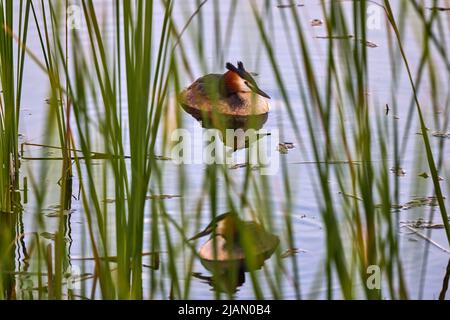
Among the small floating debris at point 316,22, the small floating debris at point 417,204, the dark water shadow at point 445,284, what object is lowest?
the dark water shadow at point 445,284

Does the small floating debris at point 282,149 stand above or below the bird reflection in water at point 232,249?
above

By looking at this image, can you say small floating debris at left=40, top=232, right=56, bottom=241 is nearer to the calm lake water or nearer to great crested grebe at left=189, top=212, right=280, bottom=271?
the calm lake water

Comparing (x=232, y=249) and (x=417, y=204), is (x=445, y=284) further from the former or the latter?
(x=232, y=249)

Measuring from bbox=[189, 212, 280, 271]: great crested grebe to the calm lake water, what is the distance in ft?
0.31

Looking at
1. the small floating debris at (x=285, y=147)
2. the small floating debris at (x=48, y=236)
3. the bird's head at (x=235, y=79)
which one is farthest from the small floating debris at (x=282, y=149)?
the bird's head at (x=235, y=79)

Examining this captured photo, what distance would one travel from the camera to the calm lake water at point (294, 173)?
12.1 feet

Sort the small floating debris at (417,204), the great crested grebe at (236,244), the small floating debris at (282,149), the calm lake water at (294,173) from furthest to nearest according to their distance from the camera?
the small floating debris at (282,149), the small floating debris at (417,204), the calm lake water at (294,173), the great crested grebe at (236,244)

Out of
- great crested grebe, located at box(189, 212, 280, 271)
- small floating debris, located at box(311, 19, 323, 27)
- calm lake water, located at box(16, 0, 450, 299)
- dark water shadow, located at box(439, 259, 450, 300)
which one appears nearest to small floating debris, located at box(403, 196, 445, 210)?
calm lake water, located at box(16, 0, 450, 299)

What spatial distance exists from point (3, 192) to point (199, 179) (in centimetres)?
113

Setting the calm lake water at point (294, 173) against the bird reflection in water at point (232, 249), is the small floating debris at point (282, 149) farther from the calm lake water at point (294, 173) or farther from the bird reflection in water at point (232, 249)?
the bird reflection in water at point (232, 249)

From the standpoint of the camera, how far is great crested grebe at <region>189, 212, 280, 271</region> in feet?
8.43

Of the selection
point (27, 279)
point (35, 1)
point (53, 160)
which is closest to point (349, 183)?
point (53, 160)

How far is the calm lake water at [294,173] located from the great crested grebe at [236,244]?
0.09 meters

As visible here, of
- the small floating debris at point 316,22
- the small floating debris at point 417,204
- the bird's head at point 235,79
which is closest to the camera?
the small floating debris at point 417,204
